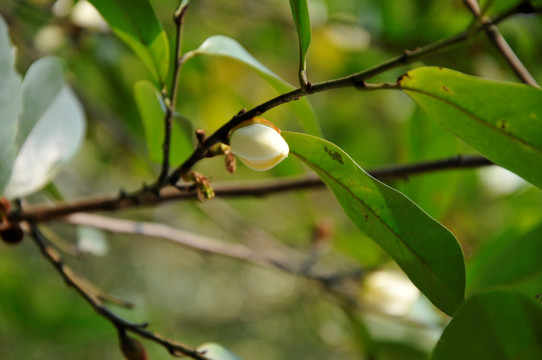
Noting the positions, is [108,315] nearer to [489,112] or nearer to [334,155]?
[334,155]

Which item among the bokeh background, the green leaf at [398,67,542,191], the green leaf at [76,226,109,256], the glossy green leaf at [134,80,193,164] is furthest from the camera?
the bokeh background

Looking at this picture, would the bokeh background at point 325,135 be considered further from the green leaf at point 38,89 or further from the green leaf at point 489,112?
the green leaf at point 489,112

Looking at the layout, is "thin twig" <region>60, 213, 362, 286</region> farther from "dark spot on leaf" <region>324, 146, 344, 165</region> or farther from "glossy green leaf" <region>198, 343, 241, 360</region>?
"dark spot on leaf" <region>324, 146, 344, 165</region>

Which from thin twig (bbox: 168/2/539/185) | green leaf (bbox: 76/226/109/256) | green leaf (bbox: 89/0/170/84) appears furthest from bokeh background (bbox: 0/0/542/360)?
thin twig (bbox: 168/2/539/185)

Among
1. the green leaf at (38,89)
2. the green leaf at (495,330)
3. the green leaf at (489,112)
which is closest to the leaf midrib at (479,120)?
the green leaf at (489,112)

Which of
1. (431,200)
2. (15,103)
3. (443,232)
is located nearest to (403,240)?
(443,232)
